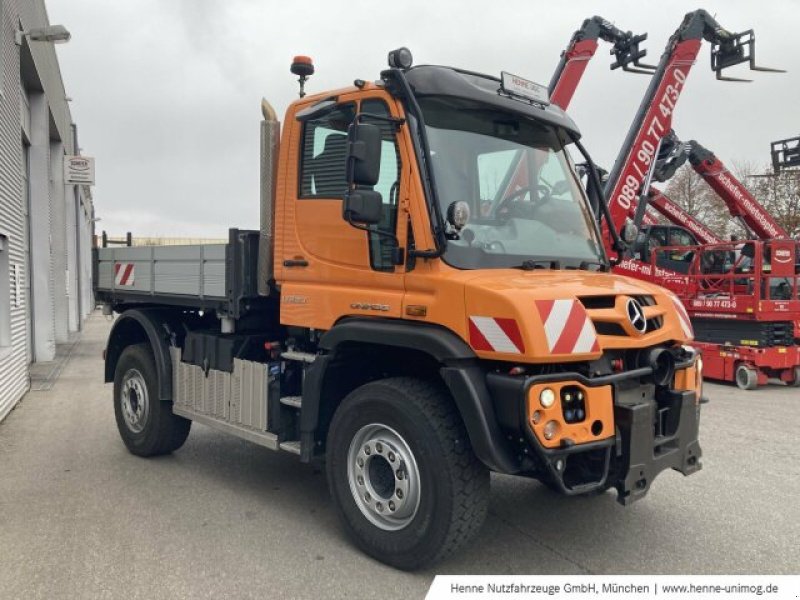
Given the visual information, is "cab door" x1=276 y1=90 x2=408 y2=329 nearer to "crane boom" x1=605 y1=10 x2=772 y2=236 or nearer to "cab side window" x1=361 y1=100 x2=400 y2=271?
"cab side window" x1=361 y1=100 x2=400 y2=271

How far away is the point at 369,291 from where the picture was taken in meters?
4.25

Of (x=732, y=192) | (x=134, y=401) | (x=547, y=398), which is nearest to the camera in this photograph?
(x=547, y=398)

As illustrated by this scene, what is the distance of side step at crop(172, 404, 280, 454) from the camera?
16.1ft

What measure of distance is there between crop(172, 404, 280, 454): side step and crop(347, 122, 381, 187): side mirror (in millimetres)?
1961

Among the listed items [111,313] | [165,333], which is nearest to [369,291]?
[165,333]

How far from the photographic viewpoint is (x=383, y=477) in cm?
419

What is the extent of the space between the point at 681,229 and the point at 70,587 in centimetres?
1374

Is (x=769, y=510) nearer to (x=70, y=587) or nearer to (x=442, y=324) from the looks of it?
(x=442, y=324)

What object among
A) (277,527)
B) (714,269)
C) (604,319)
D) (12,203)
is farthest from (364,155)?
(714,269)

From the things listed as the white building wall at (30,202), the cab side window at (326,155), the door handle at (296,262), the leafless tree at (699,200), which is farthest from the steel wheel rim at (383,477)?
the leafless tree at (699,200)

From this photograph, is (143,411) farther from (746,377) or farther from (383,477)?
(746,377)

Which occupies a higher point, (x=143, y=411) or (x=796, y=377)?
(x=143, y=411)

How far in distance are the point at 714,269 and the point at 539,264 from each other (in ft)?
32.0

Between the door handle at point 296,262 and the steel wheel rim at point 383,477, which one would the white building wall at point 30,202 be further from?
the steel wheel rim at point 383,477
